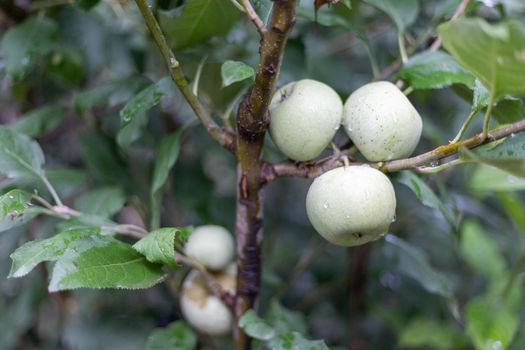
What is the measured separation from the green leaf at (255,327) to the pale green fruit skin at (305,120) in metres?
0.21

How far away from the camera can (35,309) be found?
3.88ft

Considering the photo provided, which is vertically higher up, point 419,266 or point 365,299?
point 419,266

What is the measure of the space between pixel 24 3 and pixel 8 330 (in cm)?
60

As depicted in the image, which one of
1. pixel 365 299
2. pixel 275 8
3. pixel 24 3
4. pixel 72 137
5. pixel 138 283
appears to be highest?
pixel 275 8

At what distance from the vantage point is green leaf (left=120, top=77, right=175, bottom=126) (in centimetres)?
78

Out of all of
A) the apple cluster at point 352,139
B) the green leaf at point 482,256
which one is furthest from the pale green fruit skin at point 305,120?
the green leaf at point 482,256

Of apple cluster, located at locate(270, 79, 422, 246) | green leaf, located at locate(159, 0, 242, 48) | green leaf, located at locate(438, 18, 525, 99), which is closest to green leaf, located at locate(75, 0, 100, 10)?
green leaf, located at locate(159, 0, 242, 48)

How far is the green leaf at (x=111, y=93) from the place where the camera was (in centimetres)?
96

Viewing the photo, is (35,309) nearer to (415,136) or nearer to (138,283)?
(138,283)

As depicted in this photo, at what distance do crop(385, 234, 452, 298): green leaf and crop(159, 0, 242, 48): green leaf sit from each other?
45 centimetres

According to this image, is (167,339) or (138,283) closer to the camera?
(138,283)

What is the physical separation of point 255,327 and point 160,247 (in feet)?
0.56

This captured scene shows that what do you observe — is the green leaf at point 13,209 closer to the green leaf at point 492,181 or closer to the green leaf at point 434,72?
the green leaf at point 434,72

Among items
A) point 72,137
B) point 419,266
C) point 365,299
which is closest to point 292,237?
point 365,299
